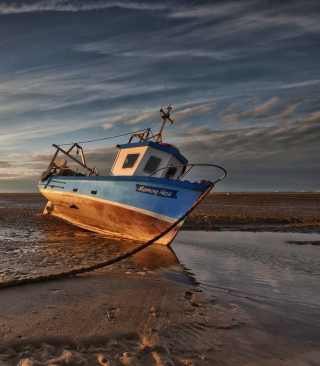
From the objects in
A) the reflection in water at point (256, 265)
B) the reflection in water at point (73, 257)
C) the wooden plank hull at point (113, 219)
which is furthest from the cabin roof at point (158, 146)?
the reflection in water at point (73, 257)

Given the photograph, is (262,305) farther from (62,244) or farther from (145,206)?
(62,244)

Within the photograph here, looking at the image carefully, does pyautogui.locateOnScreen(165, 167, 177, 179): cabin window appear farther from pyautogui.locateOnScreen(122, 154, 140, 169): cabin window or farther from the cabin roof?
pyautogui.locateOnScreen(122, 154, 140, 169): cabin window

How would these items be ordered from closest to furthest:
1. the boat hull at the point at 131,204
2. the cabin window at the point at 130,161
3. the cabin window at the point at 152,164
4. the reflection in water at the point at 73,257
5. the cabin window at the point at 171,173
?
A: the reflection in water at the point at 73,257
the boat hull at the point at 131,204
the cabin window at the point at 152,164
the cabin window at the point at 130,161
the cabin window at the point at 171,173

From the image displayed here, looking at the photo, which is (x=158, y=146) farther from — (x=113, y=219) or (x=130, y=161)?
(x=113, y=219)

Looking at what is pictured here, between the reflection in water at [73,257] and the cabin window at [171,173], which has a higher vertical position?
the cabin window at [171,173]

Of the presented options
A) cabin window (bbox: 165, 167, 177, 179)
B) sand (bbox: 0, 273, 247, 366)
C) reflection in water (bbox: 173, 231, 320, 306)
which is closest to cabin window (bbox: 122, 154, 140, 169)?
cabin window (bbox: 165, 167, 177, 179)

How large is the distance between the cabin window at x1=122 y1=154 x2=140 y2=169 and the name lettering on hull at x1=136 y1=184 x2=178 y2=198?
193 centimetres

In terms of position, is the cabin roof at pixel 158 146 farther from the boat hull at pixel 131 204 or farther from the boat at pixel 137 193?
the boat hull at pixel 131 204

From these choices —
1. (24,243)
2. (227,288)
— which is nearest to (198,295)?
(227,288)

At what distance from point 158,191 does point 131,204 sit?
1355 millimetres

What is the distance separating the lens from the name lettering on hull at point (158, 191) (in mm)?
9559

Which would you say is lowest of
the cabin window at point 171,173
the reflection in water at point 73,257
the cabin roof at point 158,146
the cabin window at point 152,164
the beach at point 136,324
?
the reflection in water at point 73,257

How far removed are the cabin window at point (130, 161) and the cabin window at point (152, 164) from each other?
0.63 meters

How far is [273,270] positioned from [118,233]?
6.73 m
